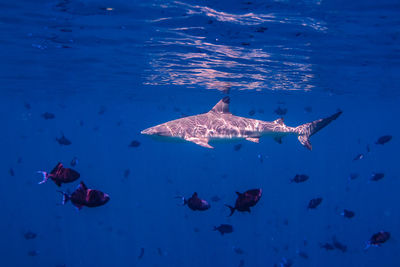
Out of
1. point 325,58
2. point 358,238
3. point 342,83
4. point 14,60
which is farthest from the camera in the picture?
point 358,238

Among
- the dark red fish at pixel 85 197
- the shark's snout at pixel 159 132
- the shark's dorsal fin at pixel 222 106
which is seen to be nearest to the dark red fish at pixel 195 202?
the dark red fish at pixel 85 197

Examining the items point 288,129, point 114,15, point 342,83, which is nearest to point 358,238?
point 342,83

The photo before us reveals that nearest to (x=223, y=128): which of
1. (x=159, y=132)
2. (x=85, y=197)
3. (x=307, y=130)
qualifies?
(x=159, y=132)

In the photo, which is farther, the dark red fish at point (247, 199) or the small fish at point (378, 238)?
the small fish at point (378, 238)

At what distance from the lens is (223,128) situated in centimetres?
1177

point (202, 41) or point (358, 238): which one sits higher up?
point (202, 41)

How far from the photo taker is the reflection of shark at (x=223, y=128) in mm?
10516

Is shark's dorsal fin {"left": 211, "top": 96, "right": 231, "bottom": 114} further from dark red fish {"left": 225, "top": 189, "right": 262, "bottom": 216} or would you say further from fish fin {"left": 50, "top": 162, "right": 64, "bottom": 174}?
fish fin {"left": 50, "top": 162, "right": 64, "bottom": 174}

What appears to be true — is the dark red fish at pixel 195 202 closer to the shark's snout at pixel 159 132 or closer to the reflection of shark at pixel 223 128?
the reflection of shark at pixel 223 128

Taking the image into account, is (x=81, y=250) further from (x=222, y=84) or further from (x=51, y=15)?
(x=51, y=15)

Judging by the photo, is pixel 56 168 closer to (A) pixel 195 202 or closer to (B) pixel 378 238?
(A) pixel 195 202

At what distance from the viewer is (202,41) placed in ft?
45.3

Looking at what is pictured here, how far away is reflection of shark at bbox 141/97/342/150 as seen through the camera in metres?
10.5

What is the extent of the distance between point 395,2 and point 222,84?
1739 centimetres
